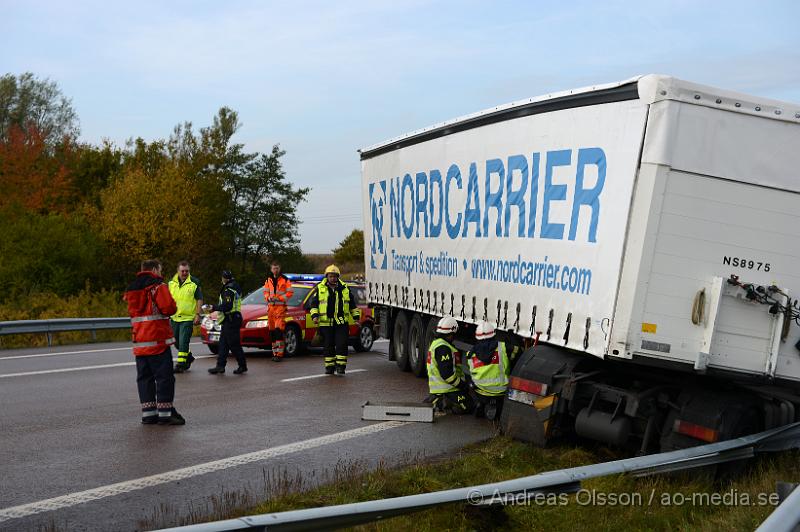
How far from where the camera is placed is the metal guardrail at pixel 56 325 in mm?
20219

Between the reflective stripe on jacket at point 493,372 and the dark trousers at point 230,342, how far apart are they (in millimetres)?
5532

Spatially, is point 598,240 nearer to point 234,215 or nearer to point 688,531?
point 688,531

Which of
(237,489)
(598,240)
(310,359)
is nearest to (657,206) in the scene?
(598,240)

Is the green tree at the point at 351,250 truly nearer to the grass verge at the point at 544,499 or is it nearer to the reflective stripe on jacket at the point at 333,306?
the reflective stripe on jacket at the point at 333,306

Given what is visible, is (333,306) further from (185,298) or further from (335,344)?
(185,298)

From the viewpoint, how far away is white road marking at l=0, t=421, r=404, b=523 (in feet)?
23.0

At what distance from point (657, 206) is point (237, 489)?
13.9 feet

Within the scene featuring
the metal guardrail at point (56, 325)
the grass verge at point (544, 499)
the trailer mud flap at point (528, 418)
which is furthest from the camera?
the metal guardrail at point (56, 325)

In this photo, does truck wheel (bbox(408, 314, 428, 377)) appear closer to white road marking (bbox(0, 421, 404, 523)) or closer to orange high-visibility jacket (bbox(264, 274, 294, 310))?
orange high-visibility jacket (bbox(264, 274, 294, 310))

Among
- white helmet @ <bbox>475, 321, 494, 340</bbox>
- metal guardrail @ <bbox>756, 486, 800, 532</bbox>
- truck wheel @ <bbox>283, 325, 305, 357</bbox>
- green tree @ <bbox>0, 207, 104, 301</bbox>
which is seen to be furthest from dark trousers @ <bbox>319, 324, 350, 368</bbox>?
green tree @ <bbox>0, 207, 104, 301</bbox>

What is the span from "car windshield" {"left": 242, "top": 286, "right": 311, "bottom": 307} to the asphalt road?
327 cm

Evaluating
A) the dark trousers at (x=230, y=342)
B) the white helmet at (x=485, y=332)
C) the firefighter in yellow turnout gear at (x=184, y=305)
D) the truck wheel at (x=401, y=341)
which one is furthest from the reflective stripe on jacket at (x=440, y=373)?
the firefighter in yellow turnout gear at (x=184, y=305)

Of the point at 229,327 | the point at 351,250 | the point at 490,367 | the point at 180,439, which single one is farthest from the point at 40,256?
the point at 351,250

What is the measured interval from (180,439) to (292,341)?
8726 millimetres
